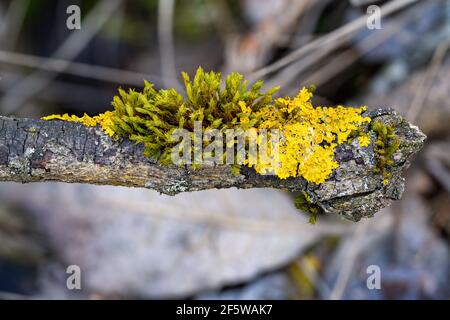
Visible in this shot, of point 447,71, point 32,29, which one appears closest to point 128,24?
point 32,29

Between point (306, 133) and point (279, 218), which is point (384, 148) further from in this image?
point (279, 218)

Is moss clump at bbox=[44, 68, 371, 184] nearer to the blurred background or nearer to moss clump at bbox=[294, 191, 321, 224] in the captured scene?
moss clump at bbox=[294, 191, 321, 224]

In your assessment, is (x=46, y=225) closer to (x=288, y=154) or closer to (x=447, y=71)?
(x=288, y=154)

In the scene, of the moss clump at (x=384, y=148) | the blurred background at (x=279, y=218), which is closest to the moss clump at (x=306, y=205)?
the moss clump at (x=384, y=148)

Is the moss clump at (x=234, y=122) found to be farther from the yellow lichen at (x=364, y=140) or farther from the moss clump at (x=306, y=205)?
the moss clump at (x=306, y=205)

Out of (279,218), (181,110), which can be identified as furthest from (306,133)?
(279,218)
